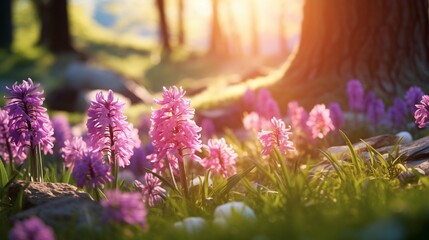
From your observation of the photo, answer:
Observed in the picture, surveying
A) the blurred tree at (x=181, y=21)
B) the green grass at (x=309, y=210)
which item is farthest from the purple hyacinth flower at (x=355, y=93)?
the blurred tree at (x=181, y=21)

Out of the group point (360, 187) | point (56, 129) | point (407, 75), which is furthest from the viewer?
point (407, 75)

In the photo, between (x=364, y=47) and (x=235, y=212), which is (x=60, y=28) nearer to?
(x=364, y=47)

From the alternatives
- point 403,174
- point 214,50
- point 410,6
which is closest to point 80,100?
point 410,6

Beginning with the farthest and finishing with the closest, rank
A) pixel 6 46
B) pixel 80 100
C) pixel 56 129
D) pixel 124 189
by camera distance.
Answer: pixel 6 46
pixel 80 100
pixel 56 129
pixel 124 189

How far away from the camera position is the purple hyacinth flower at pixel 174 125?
4.28 metres

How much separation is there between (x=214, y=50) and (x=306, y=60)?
35.8 m

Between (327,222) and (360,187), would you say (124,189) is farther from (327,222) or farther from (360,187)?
(327,222)

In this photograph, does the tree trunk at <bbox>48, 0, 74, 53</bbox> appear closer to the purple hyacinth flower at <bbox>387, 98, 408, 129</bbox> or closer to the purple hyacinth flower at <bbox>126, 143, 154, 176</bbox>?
the purple hyacinth flower at <bbox>126, 143, 154, 176</bbox>

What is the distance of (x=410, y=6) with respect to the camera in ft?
30.7

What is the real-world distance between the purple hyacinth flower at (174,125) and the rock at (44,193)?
2.34 ft

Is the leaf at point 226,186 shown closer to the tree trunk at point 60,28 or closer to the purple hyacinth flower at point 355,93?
the purple hyacinth flower at point 355,93

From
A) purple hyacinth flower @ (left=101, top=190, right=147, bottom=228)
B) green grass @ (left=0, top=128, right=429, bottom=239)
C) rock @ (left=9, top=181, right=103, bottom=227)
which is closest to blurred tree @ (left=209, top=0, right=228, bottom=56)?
green grass @ (left=0, top=128, right=429, bottom=239)

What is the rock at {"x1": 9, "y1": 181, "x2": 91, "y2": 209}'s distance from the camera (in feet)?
14.5

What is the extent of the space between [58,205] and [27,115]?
95cm
